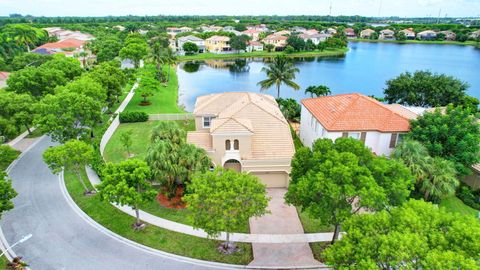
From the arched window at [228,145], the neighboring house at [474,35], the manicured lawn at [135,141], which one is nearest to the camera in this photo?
the arched window at [228,145]

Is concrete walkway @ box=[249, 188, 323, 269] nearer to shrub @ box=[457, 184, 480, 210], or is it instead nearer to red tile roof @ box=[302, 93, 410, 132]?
red tile roof @ box=[302, 93, 410, 132]

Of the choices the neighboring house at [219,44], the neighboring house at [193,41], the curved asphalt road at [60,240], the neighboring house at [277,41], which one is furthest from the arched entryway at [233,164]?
the neighboring house at [277,41]

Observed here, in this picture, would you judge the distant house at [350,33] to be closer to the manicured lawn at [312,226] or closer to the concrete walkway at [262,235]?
the manicured lawn at [312,226]

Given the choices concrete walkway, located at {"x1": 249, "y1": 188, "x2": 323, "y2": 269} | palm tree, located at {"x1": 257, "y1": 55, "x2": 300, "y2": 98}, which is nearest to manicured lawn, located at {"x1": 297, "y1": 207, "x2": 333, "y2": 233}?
concrete walkway, located at {"x1": 249, "y1": 188, "x2": 323, "y2": 269}

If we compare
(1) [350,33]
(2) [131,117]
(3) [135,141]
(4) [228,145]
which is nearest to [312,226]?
(4) [228,145]

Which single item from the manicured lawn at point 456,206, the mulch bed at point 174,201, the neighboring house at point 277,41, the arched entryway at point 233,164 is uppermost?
the neighboring house at point 277,41

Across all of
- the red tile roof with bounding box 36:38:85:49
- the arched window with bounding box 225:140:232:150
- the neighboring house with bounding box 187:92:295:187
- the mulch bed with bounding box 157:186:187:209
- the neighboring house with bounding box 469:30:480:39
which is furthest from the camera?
the neighboring house with bounding box 469:30:480:39

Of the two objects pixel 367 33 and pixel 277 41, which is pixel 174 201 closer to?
pixel 277 41
